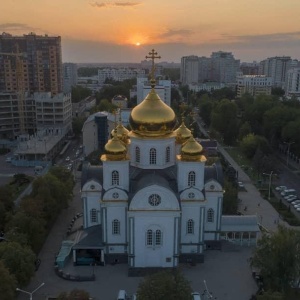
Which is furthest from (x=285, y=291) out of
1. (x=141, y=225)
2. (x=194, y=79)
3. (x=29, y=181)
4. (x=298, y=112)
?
(x=194, y=79)

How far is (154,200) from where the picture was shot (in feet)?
75.1

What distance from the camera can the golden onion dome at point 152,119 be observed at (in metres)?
25.1

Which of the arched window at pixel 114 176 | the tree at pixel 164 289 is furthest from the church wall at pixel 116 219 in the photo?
the tree at pixel 164 289

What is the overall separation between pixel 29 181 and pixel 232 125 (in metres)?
31.2

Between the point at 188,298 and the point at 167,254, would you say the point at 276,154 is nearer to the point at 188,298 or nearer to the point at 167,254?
the point at 167,254

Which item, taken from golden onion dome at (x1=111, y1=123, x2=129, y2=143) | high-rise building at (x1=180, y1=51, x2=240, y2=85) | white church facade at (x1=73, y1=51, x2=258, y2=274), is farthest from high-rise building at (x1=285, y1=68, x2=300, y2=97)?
white church facade at (x1=73, y1=51, x2=258, y2=274)

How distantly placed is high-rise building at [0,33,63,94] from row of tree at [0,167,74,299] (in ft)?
150

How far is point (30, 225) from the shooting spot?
79.0ft

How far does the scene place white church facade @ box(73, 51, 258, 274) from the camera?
23172 millimetres

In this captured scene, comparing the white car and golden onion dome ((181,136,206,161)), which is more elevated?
golden onion dome ((181,136,206,161))

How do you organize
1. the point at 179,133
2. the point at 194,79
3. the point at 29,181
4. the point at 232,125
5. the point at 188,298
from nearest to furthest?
the point at 188,298
the point at 179,133
the point at 29,181
the point at 232,125
the point at 194,79

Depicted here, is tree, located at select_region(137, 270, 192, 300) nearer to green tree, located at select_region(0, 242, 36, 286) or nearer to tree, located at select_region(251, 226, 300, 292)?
tree, located at select_region(251, 226, 300, 292)

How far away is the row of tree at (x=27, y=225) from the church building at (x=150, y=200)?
2.95 m

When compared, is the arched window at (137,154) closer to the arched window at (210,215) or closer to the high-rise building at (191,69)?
the arched window at (210,215)
